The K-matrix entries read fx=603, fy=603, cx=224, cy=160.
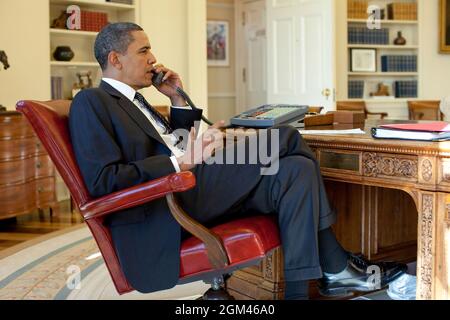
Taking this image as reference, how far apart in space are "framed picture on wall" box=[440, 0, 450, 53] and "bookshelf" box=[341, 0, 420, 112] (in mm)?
298

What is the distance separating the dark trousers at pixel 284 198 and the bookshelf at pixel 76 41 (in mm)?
3663

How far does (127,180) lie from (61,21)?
13.2 feet

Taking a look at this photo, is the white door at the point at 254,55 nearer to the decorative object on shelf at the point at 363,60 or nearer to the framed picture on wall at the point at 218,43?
the framed picture on wall at the point at 218,43

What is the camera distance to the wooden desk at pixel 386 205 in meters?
1.98

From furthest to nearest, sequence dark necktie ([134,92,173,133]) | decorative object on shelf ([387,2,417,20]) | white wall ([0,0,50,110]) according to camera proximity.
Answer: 1. decorative object on shelf ([387,2,417,20])
2. white wall ([0,0,50,110])
3. dark necktie ([134,92,173,133])

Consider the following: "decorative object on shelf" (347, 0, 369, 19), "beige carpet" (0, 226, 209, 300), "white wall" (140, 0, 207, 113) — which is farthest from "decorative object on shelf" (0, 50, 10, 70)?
"decorative object on shelf" (347, 0, 369, 19)

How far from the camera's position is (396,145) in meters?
2.07

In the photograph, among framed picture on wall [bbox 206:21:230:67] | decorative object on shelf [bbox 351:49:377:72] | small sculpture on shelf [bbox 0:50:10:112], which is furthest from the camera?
framed picture on wall [bbox 206:21:230:67]

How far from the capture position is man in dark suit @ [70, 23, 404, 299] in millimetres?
1964

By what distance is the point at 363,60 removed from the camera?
7.25 metres

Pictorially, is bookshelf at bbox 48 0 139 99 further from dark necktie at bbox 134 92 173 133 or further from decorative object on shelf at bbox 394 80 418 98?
decorative object on shelf at bbox 394 80 418 98
